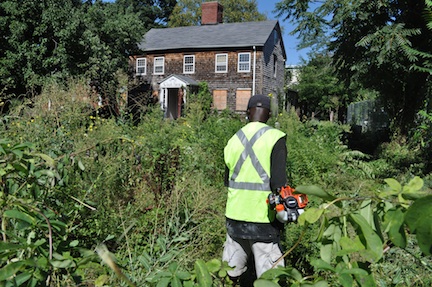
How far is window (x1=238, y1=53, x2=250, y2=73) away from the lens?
29.6 meters

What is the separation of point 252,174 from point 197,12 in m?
49.4

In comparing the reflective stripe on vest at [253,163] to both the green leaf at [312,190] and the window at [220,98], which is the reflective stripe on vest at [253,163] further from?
the window at [220,98]

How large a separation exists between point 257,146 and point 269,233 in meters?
0.67

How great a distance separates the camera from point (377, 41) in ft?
33.6

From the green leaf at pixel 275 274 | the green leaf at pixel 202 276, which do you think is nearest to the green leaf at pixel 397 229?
the green leaf at pixel 275 274

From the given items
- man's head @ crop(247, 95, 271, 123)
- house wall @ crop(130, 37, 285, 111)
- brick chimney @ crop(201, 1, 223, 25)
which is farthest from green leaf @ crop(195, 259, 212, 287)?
brick chimney @ crop(201, 1, 223, 25)

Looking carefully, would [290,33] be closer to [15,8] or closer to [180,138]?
[180,138]

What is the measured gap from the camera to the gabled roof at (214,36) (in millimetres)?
29812

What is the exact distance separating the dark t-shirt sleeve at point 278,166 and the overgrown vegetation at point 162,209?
624 millimetres

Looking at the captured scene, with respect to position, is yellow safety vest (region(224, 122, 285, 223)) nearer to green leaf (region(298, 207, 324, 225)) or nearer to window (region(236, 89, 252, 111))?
green leaf (region(298, 207, 324, 225))

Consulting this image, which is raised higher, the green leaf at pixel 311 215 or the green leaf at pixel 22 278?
the green leaf at pixel 311 215

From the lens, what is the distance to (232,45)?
1161 inches

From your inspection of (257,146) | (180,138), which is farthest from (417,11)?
(257,146)

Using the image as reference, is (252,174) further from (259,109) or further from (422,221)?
(422,221)
